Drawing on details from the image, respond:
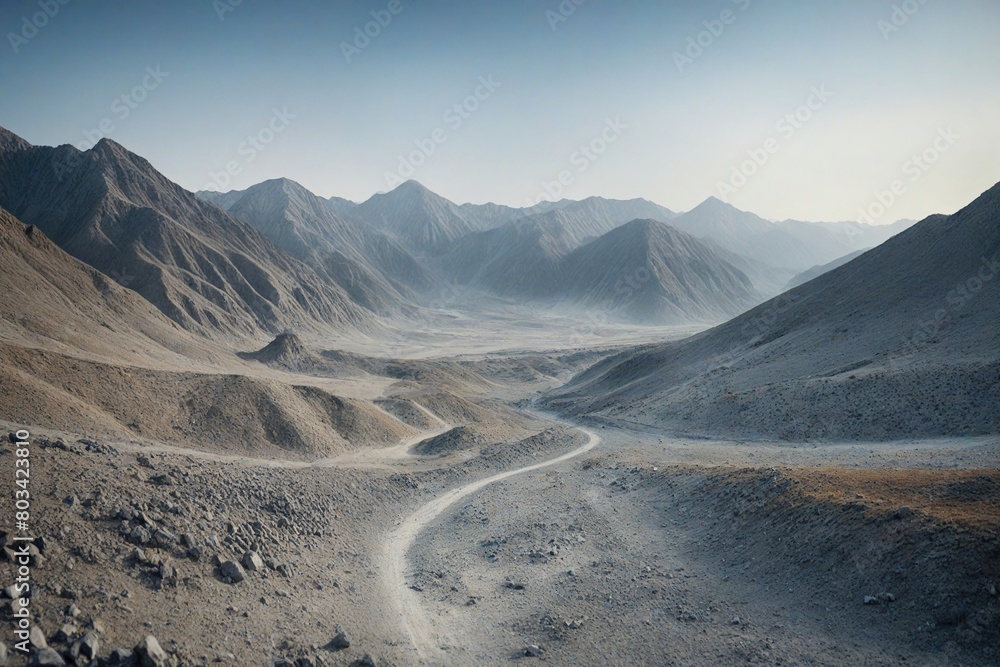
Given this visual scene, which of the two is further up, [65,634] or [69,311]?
[69,311]

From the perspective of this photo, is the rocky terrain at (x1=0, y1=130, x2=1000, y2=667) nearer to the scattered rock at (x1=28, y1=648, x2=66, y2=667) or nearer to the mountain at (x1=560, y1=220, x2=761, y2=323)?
the scattered rock at (x1=28, y1=648, x2=66, y2=667)

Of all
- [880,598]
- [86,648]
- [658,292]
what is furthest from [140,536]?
[658,292]

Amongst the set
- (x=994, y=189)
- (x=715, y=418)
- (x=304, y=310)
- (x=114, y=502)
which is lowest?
(x=715, y=418)

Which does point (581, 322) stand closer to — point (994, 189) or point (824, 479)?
point (994, 189)

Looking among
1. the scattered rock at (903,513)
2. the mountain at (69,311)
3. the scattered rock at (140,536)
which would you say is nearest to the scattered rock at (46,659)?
the scattered rock at (140,536)

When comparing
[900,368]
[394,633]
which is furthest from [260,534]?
[900,368]

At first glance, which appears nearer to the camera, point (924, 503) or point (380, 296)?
point (924, 503)

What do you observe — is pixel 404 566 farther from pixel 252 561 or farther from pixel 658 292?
pixel 658 292
